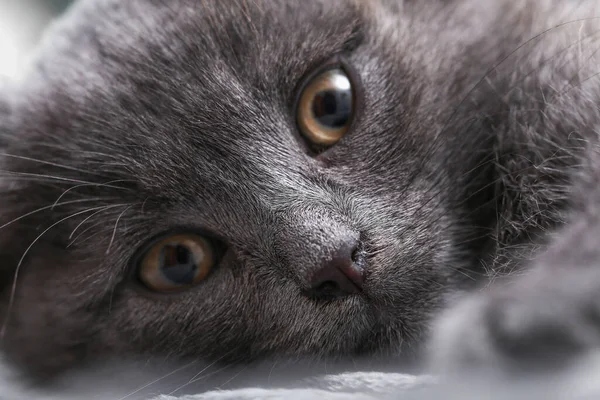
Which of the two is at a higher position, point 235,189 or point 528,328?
point 235,189

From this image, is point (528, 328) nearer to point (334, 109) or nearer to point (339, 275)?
point (339, 275)

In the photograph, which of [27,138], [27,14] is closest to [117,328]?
[27,138]

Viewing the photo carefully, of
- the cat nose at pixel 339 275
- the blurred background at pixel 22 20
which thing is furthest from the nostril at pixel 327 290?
the blurred background at pixel 22 20

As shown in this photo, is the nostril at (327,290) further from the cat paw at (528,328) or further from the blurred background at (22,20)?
the blurred background at (22,20)

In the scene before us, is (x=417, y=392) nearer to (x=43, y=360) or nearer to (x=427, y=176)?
(x=427, y=176)

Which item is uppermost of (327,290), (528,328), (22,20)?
(22,20)

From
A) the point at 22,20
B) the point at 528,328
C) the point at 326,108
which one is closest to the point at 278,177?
the point at 326,108
